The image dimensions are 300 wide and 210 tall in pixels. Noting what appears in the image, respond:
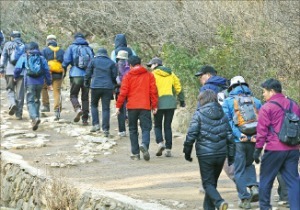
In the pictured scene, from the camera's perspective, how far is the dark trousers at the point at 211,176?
928 centimetres

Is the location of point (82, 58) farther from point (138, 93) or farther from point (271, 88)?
point (271, 88)

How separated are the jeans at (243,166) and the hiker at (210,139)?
2.12 ft

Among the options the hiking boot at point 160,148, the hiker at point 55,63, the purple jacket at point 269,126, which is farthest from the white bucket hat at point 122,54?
the purple jacket at point 269,126

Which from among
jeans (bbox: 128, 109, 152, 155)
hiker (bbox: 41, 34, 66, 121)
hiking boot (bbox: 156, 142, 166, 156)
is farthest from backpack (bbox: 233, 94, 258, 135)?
hiker (bbox: 41, 34, 66, 121)

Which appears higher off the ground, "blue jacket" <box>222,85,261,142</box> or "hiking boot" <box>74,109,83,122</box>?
"blue jacket" <box>222,85,261,142</box>

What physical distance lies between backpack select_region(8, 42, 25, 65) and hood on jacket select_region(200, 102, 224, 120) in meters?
8.65

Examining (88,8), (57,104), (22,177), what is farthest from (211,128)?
(88,8)

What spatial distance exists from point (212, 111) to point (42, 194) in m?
3.52

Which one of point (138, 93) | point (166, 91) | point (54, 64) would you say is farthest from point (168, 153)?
point (54, 64)

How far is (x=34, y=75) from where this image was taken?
16.2 m

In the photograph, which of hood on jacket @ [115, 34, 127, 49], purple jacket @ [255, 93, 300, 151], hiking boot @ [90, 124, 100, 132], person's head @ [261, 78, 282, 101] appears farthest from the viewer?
hiking boot @ [90, 124, 100, 132]

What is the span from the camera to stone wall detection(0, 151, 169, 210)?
10.2 meters

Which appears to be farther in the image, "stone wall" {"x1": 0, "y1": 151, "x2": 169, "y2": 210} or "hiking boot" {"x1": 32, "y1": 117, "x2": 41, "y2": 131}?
"hiking boot" {"x1": 32, "y1": 117, "x2": 41, "y2": 131}

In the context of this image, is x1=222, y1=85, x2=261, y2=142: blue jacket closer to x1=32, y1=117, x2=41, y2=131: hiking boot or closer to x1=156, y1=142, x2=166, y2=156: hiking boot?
x1=156, y1=142, x2=166, y2=156: hiking boot
